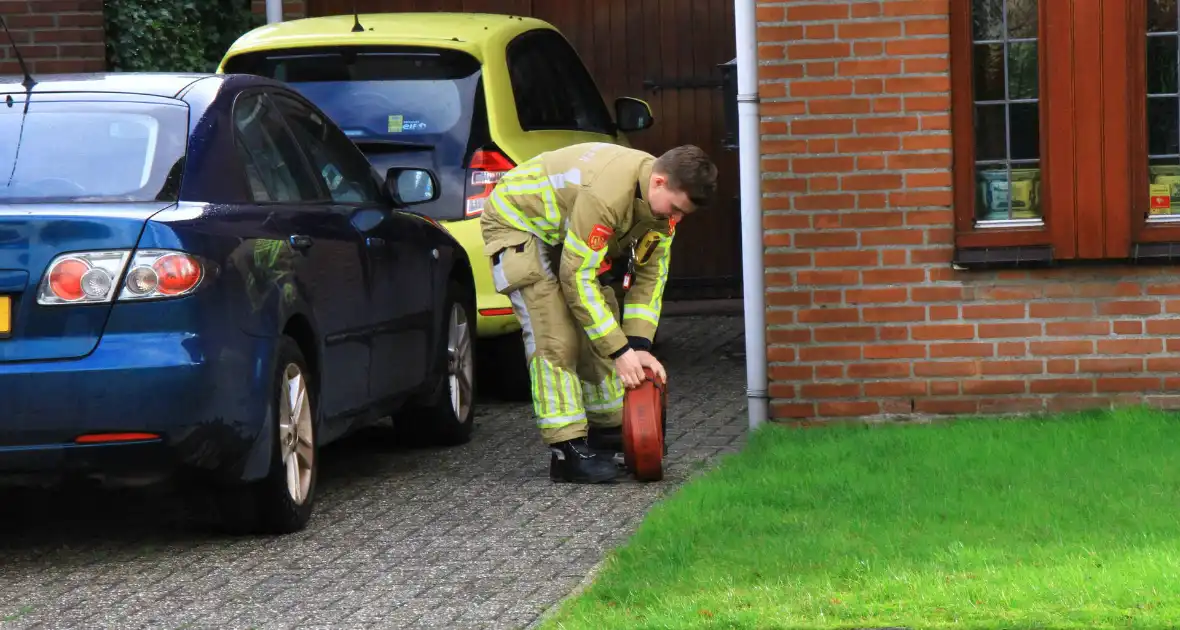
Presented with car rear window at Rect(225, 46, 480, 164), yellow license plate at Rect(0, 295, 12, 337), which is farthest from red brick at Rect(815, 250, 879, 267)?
yellow license plate at Rect(0, 295, 12, 337)

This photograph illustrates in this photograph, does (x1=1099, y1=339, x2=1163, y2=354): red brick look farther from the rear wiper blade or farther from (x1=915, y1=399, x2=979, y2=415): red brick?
the rear wiper blade

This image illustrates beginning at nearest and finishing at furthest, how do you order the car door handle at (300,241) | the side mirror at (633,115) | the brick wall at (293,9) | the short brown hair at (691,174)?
the car door handle at (300,241) → the short brown hair at (691,174) → the side mirror at (633,115) → the brick wall at (293,9)

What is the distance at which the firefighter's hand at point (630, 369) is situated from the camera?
7.14m

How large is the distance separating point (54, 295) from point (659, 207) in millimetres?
2194

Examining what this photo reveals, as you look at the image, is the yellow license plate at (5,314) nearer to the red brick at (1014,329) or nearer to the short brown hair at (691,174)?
the short brown hair at (691,174)

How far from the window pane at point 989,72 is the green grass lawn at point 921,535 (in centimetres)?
133

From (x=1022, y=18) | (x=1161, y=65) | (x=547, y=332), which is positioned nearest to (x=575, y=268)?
(x=547, y=332)

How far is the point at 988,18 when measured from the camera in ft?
26.2

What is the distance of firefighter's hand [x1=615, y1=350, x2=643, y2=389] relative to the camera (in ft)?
23.4

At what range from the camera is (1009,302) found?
797 cm

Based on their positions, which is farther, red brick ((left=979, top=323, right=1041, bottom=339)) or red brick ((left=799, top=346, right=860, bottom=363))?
red brick ((left=799, top=346, right=860, bottom=363))

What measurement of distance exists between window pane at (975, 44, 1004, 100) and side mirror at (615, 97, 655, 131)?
9.43 feet

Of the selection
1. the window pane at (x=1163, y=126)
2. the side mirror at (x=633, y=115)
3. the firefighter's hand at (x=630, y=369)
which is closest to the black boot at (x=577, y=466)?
the firefighter's hand at (x=630, y=369)

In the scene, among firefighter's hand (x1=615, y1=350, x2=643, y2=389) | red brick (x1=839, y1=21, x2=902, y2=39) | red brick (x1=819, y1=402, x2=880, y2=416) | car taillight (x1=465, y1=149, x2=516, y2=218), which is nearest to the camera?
firefighter's hand (x1=615, y1=350, x2=643, y2=389)
